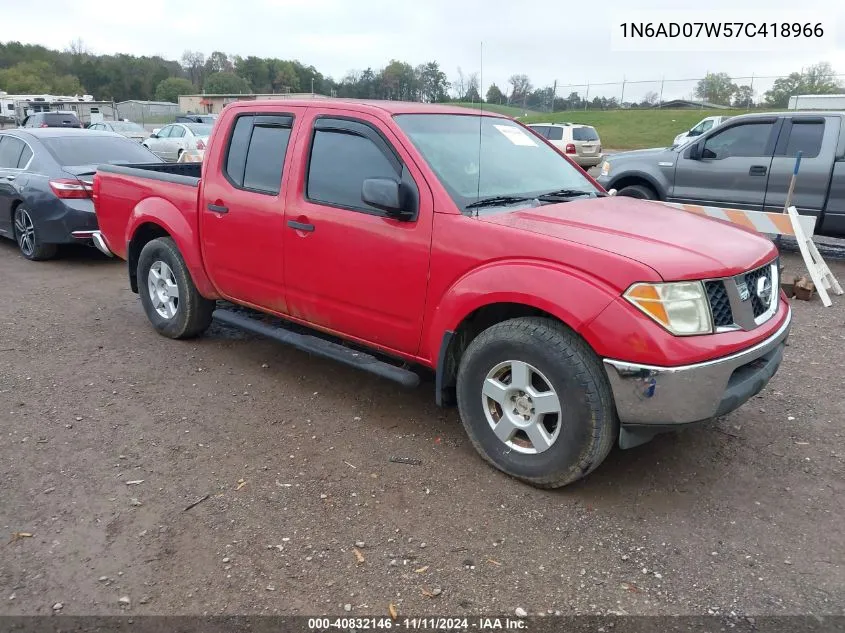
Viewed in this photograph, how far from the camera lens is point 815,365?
516 centimetres

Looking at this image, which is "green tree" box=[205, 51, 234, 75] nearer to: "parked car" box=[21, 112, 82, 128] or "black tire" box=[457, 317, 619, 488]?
"parked car" box=[21, 112, 82, 128]

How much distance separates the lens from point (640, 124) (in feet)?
138

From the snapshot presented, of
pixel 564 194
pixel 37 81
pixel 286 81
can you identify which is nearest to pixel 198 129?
pixel 286 81

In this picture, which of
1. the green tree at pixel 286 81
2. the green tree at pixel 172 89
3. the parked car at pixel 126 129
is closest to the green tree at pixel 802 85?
the green tree at pixel 286 81

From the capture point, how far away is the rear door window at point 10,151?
28.4ft

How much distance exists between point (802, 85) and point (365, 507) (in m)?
49.9

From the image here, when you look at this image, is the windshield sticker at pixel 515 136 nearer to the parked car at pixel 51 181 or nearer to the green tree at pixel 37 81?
the parked car at pixel 51 181

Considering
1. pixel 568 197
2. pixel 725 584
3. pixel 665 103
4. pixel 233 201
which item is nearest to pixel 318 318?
pixel 233 201

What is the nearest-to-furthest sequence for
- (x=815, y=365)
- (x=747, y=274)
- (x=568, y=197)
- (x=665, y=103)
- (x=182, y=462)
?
(x=747, y=274) < (x=182, y=462) < (x=568, y=197) < (x=815, y=365) < (x=665, y=103)

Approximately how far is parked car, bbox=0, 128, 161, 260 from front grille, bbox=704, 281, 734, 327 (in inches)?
276

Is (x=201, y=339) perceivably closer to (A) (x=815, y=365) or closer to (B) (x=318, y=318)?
(B) (x=318, y=318)

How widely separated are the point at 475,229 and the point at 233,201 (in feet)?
6.47

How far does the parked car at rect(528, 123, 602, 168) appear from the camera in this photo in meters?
21.0

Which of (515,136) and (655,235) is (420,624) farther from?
(515,136)
